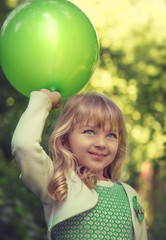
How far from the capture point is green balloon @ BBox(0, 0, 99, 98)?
2020 millimetres

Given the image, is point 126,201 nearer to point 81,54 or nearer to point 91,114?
point 91,114

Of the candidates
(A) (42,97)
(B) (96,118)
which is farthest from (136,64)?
(A) (42,97)

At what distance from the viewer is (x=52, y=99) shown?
200cm

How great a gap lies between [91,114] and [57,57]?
322mm

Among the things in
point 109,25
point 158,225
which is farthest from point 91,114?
point 109,25

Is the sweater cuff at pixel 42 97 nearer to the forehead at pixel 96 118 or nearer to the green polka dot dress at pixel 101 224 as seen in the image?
the forehead at pixel 96 118

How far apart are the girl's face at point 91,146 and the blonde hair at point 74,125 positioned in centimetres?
3

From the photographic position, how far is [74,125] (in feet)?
6.83

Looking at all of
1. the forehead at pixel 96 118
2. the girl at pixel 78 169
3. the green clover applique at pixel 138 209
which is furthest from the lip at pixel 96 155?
the green clover applique at pixel 138 209

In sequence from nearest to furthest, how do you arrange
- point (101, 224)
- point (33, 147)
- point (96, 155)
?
point (33, 147)
point (101, 224)
point (96, 155)

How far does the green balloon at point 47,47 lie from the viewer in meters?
2.02

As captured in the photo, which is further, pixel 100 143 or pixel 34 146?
pixel 100 143

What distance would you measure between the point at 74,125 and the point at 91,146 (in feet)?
0.47

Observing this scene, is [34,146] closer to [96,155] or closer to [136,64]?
[96,155]
